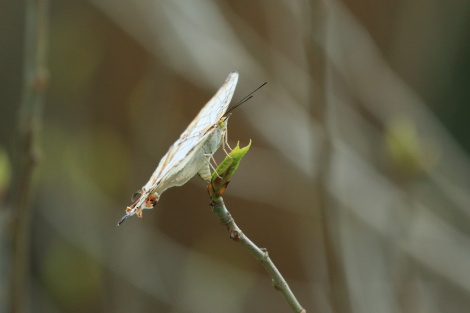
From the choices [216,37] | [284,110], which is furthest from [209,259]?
[216,37]

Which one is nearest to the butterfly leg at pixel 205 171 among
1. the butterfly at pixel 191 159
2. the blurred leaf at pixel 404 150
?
the butterfly at pixel 191 159

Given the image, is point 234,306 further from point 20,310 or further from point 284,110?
point 20,310

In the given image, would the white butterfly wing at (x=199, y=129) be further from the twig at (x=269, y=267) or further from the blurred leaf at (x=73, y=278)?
the blurred leaf at (x=73, y=278)

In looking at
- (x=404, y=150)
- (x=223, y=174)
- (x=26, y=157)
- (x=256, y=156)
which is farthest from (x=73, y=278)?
(x=223, y=174)

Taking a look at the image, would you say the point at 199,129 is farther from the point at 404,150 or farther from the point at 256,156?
the point at 256,156

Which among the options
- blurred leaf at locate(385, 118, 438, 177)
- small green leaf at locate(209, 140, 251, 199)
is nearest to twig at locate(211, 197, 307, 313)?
small green leaf at locate(209, 140, 251, 199)

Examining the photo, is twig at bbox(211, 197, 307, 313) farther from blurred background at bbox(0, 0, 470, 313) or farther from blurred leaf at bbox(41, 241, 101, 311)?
blurred leaf at bbox(41, 241, 101, 311)
